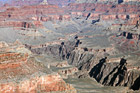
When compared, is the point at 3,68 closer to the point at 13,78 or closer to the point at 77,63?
the point at 13,78

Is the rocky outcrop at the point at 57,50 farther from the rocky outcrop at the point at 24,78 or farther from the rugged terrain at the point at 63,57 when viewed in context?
the rocky outcrop at the point at 24,78

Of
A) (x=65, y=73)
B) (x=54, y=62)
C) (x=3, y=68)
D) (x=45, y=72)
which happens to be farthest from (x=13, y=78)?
(x=54, y=62)

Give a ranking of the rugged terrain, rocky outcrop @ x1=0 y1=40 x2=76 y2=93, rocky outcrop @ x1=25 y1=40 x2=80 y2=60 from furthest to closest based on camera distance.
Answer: rocky outcrop @ x1=25 y1=40 x2=80 y2=60 < the rugged terrain < rocky outcrop @ x1=0 y1=40 x2=76 y2=93

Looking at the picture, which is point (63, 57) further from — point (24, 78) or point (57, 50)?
point (24, 78)

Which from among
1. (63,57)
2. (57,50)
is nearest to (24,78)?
(63,57)

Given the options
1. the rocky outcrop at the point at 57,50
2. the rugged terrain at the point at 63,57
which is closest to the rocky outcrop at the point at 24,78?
the rugged terrain at the point at 63,57

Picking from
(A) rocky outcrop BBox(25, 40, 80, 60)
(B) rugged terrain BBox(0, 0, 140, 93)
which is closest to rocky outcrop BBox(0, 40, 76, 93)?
(B) rugged terrain BBox(0, 0, 140, 93)

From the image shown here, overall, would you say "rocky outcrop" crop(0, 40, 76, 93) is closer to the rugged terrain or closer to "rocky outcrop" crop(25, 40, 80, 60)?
the rugged terrain

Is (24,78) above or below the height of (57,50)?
above
